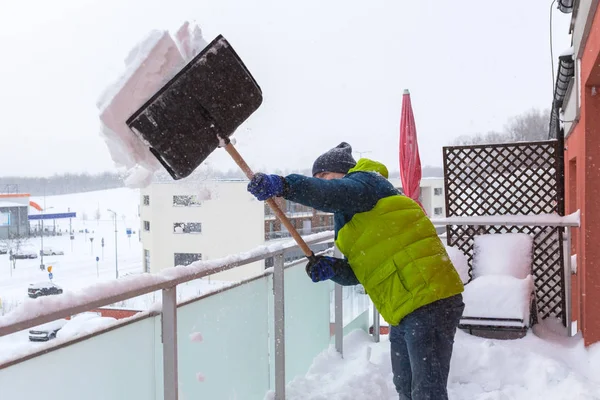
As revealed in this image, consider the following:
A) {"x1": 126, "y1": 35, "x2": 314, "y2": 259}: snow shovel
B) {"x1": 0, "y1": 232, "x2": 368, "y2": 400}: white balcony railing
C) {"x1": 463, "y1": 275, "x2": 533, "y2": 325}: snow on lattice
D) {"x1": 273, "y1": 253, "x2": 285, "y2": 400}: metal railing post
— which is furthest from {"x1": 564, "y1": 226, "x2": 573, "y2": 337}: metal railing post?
{"x1": 126, "y1": 35, "x2": 314, "y2": 259}: snow shovel

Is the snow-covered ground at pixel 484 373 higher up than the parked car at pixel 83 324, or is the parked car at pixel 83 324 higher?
the parked car at pixel 83 324

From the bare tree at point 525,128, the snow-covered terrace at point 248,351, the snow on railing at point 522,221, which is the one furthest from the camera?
the bare tree at point 525,128

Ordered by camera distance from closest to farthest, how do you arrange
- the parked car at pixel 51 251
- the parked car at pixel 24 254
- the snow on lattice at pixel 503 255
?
the snow on lattice at pixel 503 255 → the parked car at pixel 24 254 → the parked car at pixel 51 251

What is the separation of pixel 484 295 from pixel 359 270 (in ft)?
8.48

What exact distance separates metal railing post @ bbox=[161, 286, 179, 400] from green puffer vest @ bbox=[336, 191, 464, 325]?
0.80 meters

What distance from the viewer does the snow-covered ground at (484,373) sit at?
10.2 ft

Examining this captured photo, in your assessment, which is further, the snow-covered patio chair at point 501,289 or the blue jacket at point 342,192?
the snow-covered patio chair at point 501,289

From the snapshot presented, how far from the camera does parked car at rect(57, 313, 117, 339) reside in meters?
1.54

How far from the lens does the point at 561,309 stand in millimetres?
5020

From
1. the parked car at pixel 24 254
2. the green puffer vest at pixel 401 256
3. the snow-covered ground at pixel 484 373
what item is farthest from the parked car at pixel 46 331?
the parked car at pixel 24 254

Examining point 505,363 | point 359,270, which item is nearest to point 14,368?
point 359,270

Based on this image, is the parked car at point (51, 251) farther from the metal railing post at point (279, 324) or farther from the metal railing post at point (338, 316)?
the metal railing post at point (279, 324)

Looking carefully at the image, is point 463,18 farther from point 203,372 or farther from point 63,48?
point 203,372

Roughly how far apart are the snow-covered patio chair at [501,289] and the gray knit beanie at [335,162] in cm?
249
